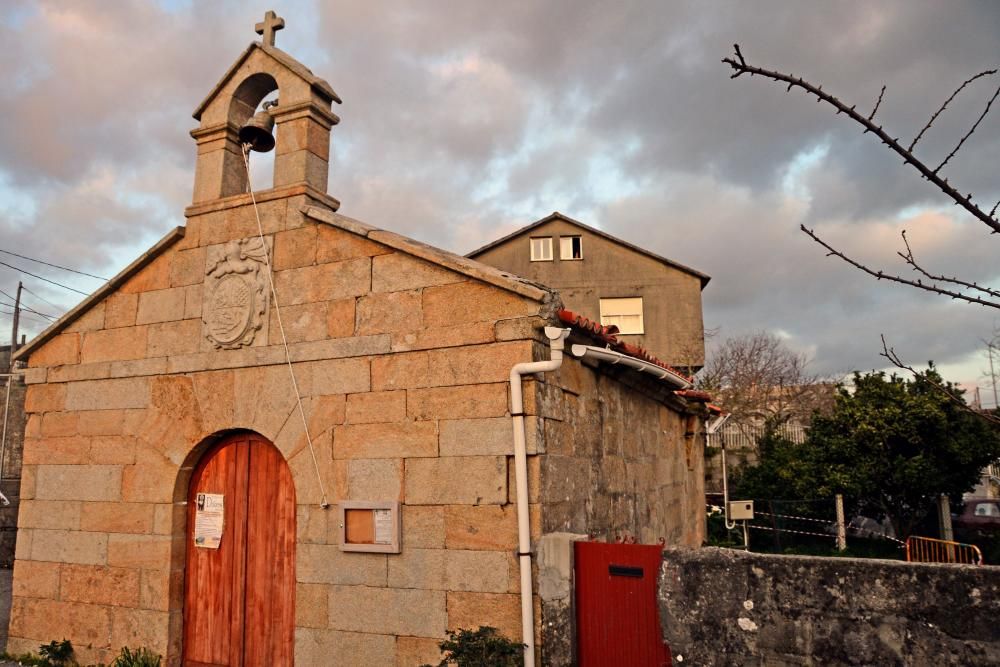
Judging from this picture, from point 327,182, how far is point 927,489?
12.1 meters

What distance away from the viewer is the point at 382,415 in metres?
6.22

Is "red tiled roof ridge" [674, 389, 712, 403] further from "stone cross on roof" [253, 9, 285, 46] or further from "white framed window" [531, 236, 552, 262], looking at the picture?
"white framed window" [531, 236, 552, 262]

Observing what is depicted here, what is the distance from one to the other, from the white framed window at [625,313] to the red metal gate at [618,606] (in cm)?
2048

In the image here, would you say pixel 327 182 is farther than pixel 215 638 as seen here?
Yes

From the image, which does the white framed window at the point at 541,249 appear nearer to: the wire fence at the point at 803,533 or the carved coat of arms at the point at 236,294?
the wire fence at the point at 803,533

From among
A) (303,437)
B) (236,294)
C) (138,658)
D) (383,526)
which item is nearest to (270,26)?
(236,294)

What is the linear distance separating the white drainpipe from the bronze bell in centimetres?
402

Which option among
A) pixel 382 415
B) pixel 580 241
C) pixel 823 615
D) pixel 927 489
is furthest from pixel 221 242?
pixel 580 241

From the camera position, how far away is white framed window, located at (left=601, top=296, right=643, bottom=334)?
2550 cm

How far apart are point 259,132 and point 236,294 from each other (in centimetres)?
178

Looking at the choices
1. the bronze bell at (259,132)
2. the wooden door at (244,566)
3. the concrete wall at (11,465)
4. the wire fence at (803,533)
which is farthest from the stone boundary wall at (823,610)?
the concrete wall at (11,465)

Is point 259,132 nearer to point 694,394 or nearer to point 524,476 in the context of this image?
point 524,476

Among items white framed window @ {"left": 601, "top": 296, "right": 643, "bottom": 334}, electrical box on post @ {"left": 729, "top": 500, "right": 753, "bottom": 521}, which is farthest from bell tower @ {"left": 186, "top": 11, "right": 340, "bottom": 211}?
white framed window @ {"left": 601, "top": 296, "right": 643, "bottom": 334}

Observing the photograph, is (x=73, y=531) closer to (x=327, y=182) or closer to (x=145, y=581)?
(x=145, y=581)
